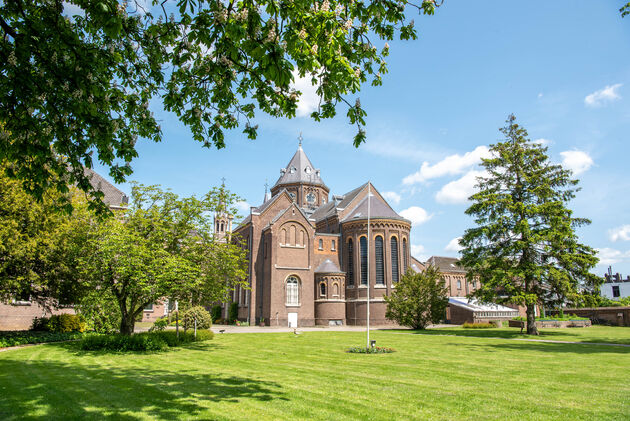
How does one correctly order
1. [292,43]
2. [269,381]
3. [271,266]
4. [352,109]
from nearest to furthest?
1. [292,43]
2. [352,109]
3. [269,381]
4. [271,266]

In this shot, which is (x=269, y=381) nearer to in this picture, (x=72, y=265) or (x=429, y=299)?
(x=72, y=265)

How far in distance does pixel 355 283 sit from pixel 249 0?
41.3 metres

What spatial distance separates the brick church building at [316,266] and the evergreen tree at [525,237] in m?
12.6

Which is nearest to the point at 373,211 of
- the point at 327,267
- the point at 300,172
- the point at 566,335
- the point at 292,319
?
the point at 327,267

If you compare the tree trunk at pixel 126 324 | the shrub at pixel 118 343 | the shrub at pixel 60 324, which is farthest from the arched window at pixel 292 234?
the shrub at pixel 118 343

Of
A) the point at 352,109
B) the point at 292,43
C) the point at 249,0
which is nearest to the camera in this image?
the point at 292,43

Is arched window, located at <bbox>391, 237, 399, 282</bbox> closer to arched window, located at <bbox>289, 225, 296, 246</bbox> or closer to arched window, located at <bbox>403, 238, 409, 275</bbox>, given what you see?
arched window, located at <bbox>403, 238, 409, 275</bbox>

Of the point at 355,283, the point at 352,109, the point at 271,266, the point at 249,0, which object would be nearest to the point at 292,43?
the point at 249,0

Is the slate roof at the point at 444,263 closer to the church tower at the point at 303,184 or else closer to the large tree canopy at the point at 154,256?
the church tower at the point at 303,184

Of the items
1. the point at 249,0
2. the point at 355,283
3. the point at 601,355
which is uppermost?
the point at 249,0

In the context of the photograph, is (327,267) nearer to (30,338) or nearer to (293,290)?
(293,290)

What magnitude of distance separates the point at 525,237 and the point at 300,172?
37630 mm

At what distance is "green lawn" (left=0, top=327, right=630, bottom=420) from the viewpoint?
7688 millimetres

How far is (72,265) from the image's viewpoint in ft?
67.3
